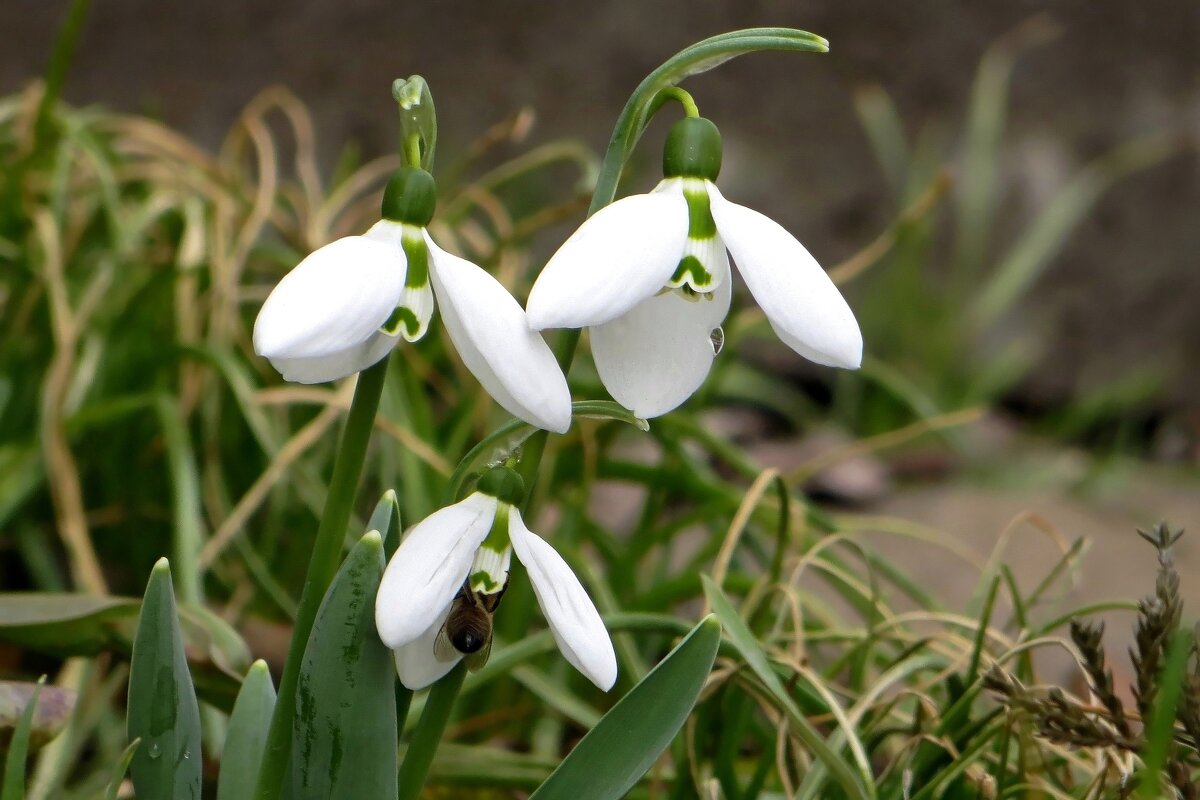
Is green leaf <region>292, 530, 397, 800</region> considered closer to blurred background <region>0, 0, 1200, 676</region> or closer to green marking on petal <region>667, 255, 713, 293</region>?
green marking on petal <region>667, 255, 713, 293</region>

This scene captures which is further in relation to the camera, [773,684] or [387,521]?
[773,684]

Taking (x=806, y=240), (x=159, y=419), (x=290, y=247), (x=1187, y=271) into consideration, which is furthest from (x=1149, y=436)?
(x=159, y=419)

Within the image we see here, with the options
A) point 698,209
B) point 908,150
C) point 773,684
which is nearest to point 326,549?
point 698,209

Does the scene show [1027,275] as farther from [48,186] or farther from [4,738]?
[4,738]

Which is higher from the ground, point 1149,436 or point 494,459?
point 494,459

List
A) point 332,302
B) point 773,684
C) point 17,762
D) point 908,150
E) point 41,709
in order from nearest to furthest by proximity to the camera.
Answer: point 332,302
point 17,762
point 41,709
point 773,684
point 908,150

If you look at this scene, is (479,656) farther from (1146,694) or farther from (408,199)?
(1146,694)

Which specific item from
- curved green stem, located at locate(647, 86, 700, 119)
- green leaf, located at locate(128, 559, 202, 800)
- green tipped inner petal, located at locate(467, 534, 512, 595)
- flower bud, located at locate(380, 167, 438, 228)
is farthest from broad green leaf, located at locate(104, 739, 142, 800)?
curved green stem, located at locate(647, 86, 700, 119)
